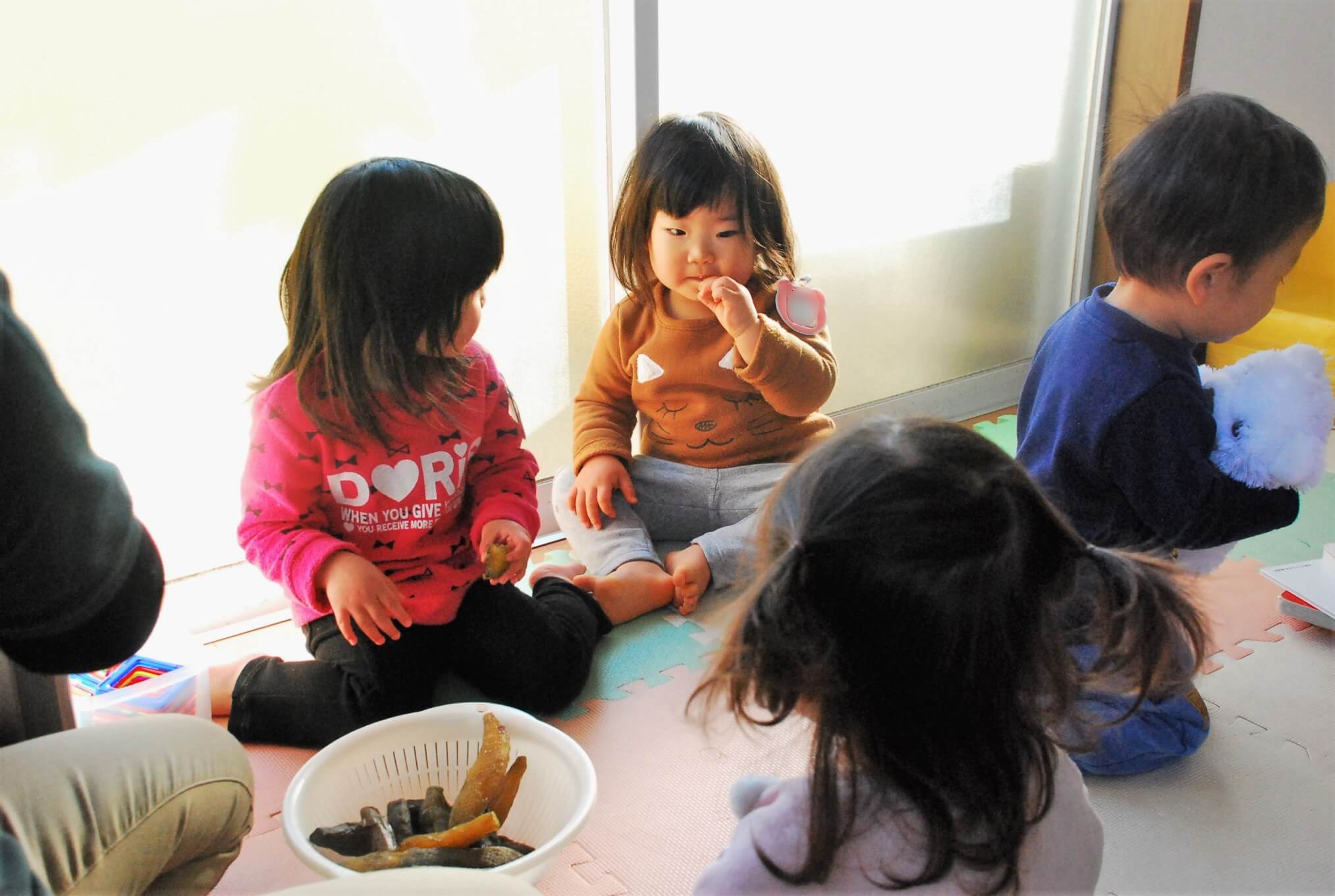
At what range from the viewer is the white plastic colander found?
90 cm

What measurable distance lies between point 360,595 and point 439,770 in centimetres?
18

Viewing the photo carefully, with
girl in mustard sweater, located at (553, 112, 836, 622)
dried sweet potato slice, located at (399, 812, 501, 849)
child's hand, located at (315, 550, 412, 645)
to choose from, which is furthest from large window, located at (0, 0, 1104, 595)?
dried sweet potato slice, located at (399, 812, 501, 849)

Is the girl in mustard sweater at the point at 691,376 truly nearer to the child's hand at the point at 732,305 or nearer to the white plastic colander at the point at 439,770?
the child's hand at the point at 732,305

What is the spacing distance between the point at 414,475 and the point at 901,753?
66cm

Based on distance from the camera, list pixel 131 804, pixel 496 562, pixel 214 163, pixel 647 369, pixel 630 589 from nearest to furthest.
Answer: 1. pixel 131 804
2. pixel 496 562
3. pixel 214 163
4. pixel 630 589
5. pixel 647 369

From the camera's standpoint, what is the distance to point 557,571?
1389mm

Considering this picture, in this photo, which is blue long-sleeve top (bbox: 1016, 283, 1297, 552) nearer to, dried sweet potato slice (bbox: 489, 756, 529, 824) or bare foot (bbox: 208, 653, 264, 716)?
dried sweet potato slice (bbox: 489, 756, 529, 824)

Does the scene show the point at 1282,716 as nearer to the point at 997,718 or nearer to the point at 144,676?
the point at 997,718

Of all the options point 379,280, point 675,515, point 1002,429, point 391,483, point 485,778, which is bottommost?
point 1002,429

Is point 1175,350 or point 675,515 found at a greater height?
point 1175,350

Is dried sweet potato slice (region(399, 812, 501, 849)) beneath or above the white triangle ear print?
beneath

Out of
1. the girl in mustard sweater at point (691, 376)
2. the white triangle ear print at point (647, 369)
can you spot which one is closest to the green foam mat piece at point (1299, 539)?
the girl in mustard sweater at point (691, 376)

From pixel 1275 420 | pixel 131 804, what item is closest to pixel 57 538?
pixel 131 804

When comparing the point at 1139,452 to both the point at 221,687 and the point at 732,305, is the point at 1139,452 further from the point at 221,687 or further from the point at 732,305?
the point at 221,687
